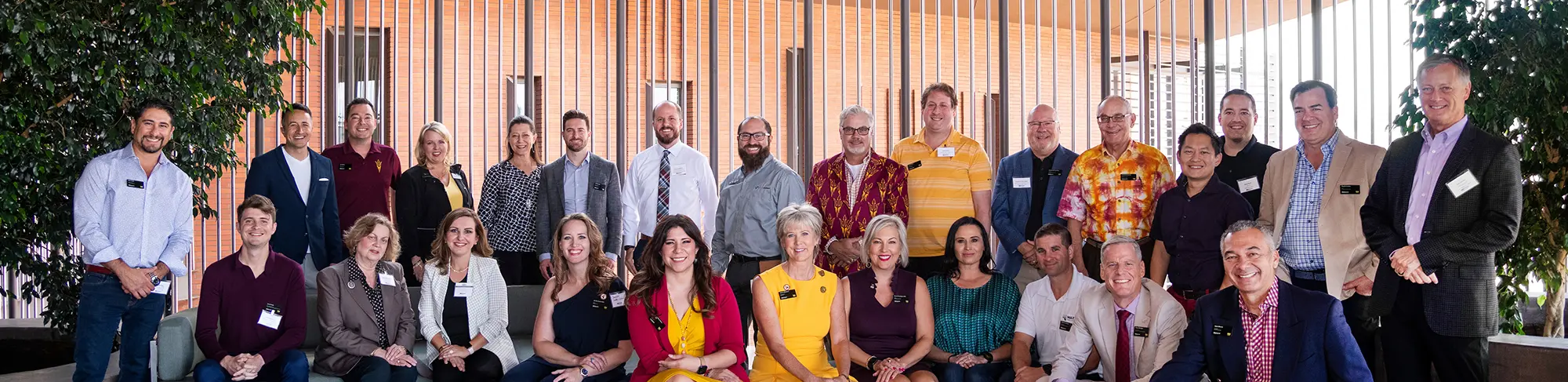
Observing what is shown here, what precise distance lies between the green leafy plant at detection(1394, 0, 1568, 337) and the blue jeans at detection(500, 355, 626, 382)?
290cm

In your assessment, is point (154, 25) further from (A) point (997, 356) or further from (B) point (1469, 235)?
(B) point (1469, 235)

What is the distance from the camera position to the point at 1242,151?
4.07 m

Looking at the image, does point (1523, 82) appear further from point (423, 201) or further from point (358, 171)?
point (358, 171)

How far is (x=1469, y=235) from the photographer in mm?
3004

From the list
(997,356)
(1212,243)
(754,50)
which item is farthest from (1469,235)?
(754,50)

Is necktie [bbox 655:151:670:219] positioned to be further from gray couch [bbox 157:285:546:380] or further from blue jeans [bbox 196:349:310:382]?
blue jeans [bbox 196:349:310:382]

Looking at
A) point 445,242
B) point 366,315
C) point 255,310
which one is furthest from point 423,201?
point 255,310

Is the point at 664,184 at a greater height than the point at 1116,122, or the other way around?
the point at 1116,122

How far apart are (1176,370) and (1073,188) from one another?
1.34 metres

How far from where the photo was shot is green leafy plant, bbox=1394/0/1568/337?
356cm

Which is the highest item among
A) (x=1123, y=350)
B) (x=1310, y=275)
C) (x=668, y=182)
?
(x=668, y=182)

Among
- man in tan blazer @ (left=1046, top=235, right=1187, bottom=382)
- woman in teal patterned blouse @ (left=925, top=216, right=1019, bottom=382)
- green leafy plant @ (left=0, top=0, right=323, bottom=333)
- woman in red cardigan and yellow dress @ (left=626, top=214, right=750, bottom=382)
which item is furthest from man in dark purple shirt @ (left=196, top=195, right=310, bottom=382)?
man in tan blazer @ (left=1046, top=235, right=1187, bottom=382)

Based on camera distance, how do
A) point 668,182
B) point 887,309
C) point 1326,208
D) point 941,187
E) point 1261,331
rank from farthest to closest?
1. point 668,182
2. point 941,187
3. point 887,309
4. point 1326,208
5. point 1261,331

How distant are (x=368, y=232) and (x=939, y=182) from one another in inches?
84.8
